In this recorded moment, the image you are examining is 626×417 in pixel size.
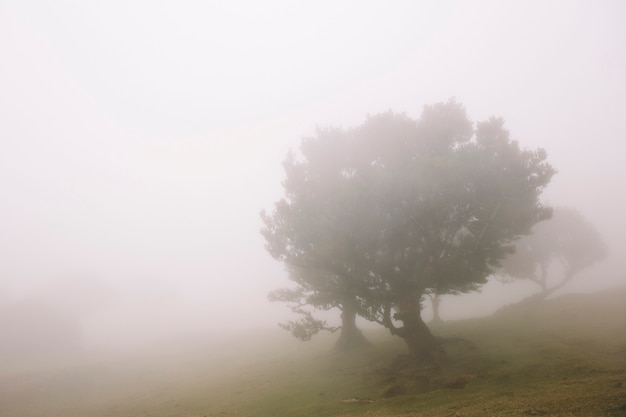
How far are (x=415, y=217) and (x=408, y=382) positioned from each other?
37.6 ft

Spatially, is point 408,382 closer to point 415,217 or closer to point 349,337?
point 415,217

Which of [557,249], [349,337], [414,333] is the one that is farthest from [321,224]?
[557,249]

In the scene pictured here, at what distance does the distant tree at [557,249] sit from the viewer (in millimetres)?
55500

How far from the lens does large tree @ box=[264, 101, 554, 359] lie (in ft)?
85.5

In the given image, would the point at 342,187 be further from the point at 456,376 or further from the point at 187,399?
the point at 187,399

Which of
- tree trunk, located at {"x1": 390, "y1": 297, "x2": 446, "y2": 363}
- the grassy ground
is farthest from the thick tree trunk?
→ the grassy ground

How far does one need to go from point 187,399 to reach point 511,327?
3251 centimetres

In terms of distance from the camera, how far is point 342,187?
2683 cm

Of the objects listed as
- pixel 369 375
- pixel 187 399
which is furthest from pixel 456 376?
pixel 187 399

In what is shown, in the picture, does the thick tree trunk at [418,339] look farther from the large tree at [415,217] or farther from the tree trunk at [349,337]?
the tree trunk at [349,337]

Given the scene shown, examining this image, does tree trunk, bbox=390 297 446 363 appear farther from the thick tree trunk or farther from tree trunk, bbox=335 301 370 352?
tree trunk, bbox=335 301 370 352

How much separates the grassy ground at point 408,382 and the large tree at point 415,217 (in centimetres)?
539

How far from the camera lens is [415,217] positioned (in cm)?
2638

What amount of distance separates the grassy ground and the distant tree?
8.62 metres
